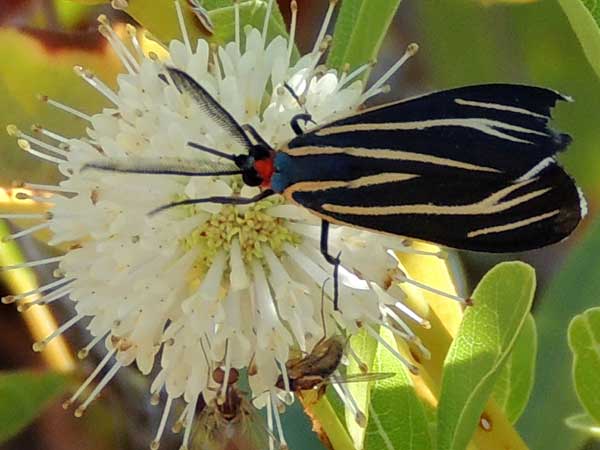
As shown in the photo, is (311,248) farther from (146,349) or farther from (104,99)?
(104,99)

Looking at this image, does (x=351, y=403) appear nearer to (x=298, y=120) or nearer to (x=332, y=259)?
(x=332, y=259)

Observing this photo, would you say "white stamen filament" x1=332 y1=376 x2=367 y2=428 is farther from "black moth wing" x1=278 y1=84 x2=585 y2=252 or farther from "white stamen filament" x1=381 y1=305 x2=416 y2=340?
"black moth wing" x1=278 y1=84 x2=585 y2=252

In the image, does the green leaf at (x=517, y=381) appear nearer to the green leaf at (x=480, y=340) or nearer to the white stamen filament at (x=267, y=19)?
the green leaf at (x=480, y=340)

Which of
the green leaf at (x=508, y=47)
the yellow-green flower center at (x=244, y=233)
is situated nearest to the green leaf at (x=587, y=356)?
the yellow-green flower center at (x=244, y=233)

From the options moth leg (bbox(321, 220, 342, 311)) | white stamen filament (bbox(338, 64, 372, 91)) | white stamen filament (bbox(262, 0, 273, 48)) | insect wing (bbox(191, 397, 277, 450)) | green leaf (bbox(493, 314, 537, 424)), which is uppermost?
white stamen filament (bbox(262, 0, 273, 48))

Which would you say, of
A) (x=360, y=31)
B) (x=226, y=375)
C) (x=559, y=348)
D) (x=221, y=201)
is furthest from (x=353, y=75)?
(x=559, y=348)

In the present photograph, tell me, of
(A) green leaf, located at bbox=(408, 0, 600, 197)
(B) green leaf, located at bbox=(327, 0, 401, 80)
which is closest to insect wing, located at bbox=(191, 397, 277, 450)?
(B) green leaf, located at bbox=(327, 0, 401, 80)

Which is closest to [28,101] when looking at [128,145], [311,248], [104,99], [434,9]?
[104,99]
